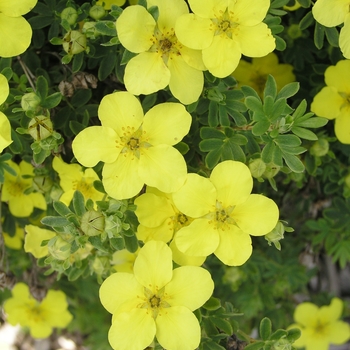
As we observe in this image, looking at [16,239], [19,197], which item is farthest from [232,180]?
[16,239]

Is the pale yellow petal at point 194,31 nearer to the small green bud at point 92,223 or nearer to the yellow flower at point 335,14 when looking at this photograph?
the yellow flower at point 335,14

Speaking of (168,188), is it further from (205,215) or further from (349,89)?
(349,89)

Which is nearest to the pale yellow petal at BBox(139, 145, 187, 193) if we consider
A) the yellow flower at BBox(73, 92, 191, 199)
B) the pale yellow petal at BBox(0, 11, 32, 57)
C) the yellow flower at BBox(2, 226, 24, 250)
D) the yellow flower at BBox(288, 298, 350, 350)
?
the yellow flower at BBox(73, 92, 191, 199)

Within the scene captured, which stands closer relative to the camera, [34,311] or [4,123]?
[4,123]

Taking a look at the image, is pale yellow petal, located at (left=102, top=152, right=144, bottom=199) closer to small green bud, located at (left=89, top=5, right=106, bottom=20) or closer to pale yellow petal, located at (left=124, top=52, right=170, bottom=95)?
pale yellow petal, located at (left=124, top=52, right=170, bottom=95)

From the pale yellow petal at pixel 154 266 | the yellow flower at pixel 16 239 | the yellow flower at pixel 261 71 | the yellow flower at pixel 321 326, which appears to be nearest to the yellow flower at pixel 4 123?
the pale yellow petal at pixel 154 266

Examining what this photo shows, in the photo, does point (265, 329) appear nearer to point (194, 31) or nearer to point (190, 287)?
point (190, 287)
